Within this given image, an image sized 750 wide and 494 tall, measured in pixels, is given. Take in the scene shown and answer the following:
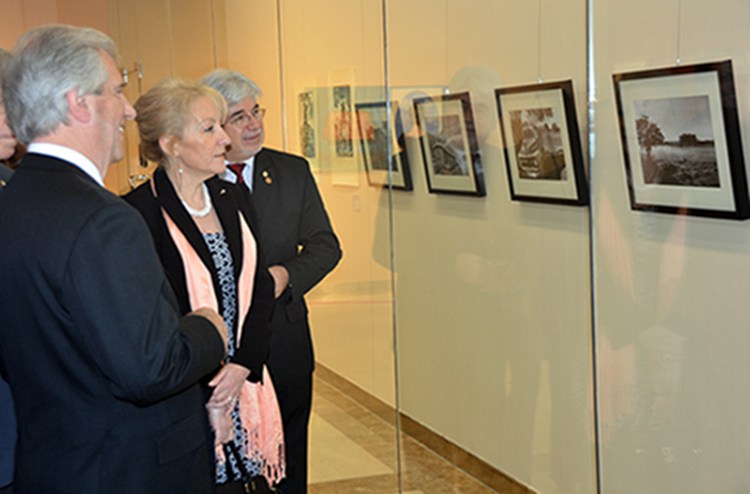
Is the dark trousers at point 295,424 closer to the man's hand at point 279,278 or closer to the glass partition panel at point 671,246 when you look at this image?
the man's hand at point 279,278

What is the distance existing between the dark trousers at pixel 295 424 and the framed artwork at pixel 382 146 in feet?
2.45

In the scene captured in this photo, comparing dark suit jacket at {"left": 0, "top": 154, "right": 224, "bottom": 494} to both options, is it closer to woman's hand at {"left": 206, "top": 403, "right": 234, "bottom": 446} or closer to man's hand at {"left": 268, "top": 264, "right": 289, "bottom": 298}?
woman's hand at {"left": 206, "top": 403, "right": 234, "bottom": 446}

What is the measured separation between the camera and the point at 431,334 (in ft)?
10.1

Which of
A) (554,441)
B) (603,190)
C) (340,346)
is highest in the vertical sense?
(603,190)

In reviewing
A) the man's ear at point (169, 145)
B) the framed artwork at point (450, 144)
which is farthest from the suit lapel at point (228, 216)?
the framed artwork at point (450, 144)

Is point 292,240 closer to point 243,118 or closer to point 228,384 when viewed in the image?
point 243,118

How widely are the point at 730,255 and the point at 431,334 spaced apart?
108 cm

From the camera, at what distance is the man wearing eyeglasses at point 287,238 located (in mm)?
2777

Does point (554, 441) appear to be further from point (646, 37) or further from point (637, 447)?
point (646, 37)

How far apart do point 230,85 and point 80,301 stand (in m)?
1.32

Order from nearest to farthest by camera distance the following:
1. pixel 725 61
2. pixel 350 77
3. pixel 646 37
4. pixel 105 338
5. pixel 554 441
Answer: pixel 105 338 < pixel 725 61 < pixel 646 37 < pixel 554 441 < pixel 350 77

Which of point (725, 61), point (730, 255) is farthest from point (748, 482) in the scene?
point (725, 61)

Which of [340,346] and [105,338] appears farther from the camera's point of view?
[340,346]

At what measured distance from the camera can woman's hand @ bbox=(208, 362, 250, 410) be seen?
236cm
